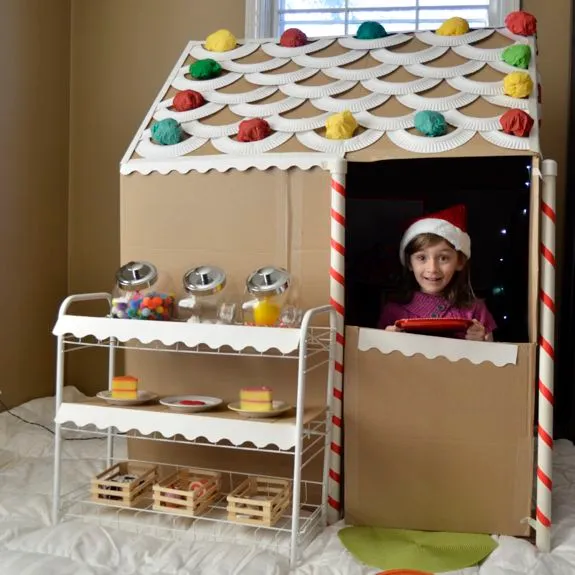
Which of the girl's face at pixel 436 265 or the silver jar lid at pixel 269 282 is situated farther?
the girl's face at pixel 436 265

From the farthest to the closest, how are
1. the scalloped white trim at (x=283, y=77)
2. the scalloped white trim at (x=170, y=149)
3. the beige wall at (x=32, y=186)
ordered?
the beige wall at (x=32, y=186) < the scalloped white trim at (x=283, y=77) < the scalloped white trim at (x=170, y=149)

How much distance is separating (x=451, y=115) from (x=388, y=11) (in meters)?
1.24

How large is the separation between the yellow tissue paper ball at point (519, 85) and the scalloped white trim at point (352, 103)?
0.35 m

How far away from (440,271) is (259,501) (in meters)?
0.91

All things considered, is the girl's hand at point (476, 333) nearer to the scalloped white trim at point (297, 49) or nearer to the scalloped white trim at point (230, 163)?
the scalloped white trim at point (230, 163)

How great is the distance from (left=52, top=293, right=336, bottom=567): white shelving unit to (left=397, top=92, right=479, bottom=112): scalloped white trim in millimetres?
671

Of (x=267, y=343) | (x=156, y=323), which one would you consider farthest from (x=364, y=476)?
(x=156, y=323)

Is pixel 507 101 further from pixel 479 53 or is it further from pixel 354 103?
pixel 354 103

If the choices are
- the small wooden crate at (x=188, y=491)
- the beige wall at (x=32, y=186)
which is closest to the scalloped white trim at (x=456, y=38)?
the small wooden crate at (x=188, y=491)

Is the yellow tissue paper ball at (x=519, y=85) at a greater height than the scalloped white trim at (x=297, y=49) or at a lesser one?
lesser

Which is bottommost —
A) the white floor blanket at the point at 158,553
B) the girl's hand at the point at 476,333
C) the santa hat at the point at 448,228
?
the white floor blanket at the point at 158,553

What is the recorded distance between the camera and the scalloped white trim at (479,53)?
2.21 m

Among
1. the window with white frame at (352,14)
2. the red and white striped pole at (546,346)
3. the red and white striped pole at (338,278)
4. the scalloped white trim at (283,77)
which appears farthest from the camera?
the window with white frame at (352,14)

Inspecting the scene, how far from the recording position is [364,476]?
200 cm
